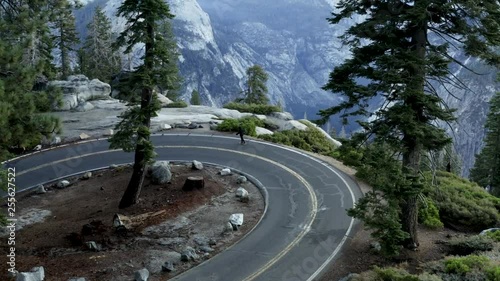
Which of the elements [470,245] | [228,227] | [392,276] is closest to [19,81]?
[228,227]

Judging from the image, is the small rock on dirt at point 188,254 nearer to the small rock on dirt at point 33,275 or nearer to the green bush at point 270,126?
the small rock on dirt at point 33,275

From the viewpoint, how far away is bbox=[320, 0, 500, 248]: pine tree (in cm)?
1399

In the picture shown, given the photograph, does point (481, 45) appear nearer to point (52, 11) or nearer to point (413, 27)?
point (413, 27)

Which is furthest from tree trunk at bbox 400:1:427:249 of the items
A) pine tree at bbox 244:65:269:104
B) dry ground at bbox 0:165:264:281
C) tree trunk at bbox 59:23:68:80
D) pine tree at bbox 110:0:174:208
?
tree trunk at bbox 59:23:68:80

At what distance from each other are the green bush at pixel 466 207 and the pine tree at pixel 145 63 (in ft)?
45.8

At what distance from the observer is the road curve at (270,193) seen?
16.8 meters

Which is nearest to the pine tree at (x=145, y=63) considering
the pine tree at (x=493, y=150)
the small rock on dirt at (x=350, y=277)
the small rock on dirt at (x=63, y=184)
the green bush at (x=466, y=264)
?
the small rock on dirt at (x=63, y=184)

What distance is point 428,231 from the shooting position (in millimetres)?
19906

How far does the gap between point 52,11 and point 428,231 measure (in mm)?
19453

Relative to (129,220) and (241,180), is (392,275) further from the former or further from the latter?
(241,180)

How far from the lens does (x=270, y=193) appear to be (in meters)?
24.4

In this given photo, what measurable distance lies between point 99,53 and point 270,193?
46.0 metres

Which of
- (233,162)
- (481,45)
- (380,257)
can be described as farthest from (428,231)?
(233,162)

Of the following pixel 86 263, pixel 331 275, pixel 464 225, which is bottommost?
pixel 86 263
